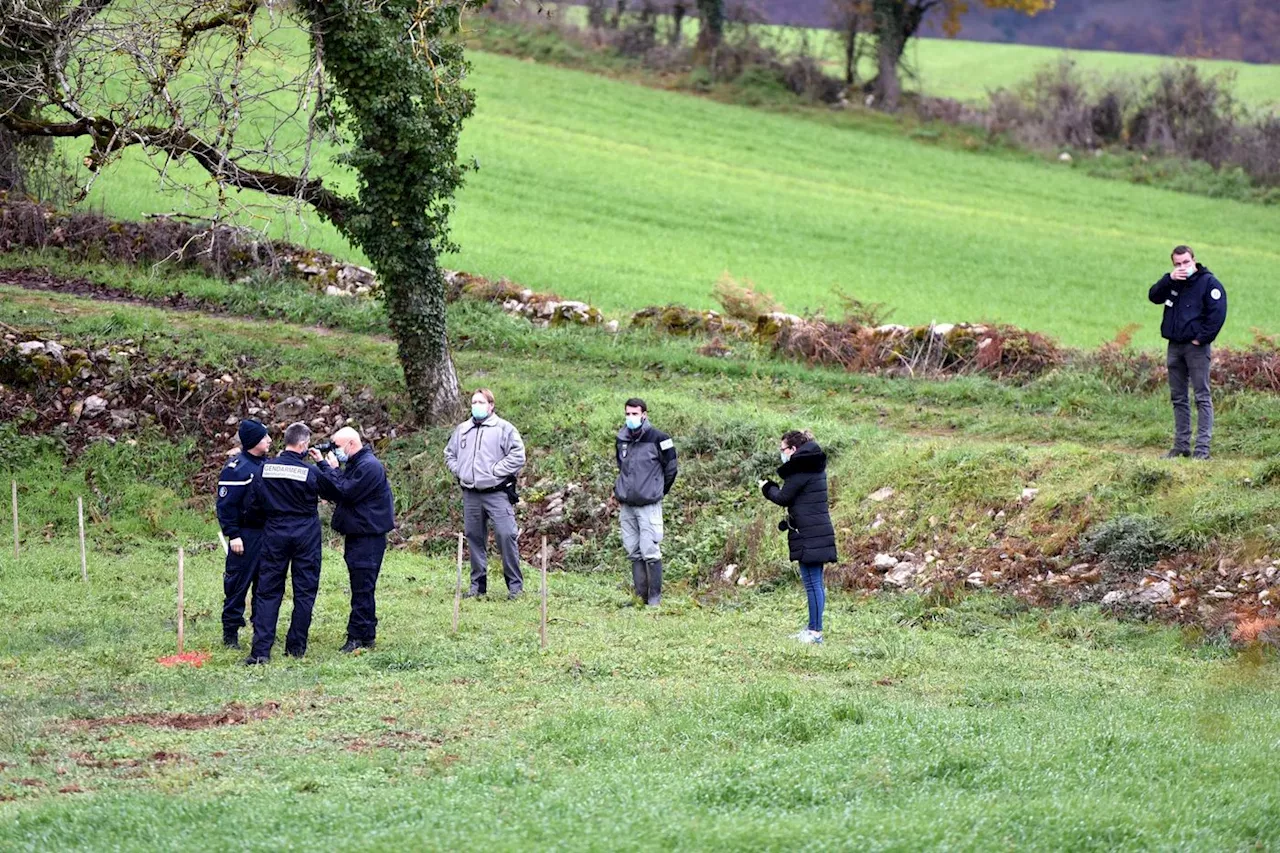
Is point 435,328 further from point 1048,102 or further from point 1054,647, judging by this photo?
point 1048,102

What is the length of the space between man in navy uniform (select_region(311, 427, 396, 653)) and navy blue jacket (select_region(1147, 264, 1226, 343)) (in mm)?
8744

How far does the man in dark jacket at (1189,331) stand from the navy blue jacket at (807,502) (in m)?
4.98

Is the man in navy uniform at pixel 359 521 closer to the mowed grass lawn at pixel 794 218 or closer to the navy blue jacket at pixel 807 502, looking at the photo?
the navy blue jacket at pixel 807 502

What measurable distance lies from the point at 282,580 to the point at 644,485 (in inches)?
162

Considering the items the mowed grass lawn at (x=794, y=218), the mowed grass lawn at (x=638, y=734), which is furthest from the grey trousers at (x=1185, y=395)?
the mowed grass lawn at (x=794, y=218)

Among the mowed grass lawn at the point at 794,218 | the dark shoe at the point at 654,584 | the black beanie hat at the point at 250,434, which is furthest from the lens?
the mowed grass lawn at the point at 794,218

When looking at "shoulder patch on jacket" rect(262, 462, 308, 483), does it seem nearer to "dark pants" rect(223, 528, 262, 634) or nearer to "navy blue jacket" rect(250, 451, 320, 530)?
"navy blue jacket" rect(250, 451, 320, 530)

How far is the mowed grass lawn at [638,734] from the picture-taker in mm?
7344

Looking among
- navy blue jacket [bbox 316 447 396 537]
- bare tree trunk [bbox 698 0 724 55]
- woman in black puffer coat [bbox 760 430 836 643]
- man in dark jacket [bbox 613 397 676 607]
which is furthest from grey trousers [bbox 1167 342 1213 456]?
bare tree trunk [bbox 698 0 724 55]

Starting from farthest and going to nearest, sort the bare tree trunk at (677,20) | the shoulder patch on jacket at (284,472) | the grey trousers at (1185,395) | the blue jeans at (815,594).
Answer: the bare tree trunk at (677,20), the grey trousers at (1185,395), the blue jeans at (815,594), the shoulder patch on jacket at (284,472)

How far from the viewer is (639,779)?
8.17m

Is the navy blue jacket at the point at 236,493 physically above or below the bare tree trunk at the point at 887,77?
below

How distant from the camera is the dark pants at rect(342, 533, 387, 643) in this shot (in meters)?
12.5

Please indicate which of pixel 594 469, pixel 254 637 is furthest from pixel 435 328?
pixel 254 637
